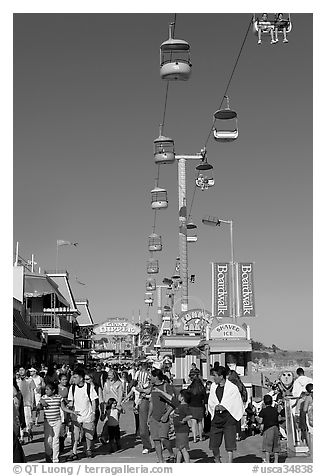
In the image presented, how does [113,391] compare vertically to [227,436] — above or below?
above

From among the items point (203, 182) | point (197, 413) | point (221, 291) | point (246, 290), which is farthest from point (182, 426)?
point (221, 291)

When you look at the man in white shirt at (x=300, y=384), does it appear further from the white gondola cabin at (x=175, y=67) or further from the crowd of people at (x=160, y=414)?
the white gondola cabin at (x=175, y=67)

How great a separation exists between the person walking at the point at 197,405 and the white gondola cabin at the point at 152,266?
84.8 feet

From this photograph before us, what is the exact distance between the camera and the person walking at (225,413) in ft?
36.3

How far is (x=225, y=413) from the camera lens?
11.1 metres

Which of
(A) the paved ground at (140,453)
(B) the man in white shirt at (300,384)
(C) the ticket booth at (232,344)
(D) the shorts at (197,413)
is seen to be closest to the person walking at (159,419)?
(A) the paved ground at (140,453)

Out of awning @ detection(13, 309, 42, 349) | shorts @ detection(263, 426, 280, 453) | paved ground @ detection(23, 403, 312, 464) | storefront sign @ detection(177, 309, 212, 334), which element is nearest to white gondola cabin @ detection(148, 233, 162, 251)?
awning @ detection(13, 309, 42, 349)

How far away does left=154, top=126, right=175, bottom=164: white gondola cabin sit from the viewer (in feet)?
73.6

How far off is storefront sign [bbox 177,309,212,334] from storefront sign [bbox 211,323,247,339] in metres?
5.52

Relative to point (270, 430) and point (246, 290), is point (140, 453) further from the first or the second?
point (246, 290)

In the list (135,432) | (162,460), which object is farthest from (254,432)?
(162,460)

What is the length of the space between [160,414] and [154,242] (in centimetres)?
2494

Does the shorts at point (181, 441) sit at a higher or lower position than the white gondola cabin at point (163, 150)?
lower
